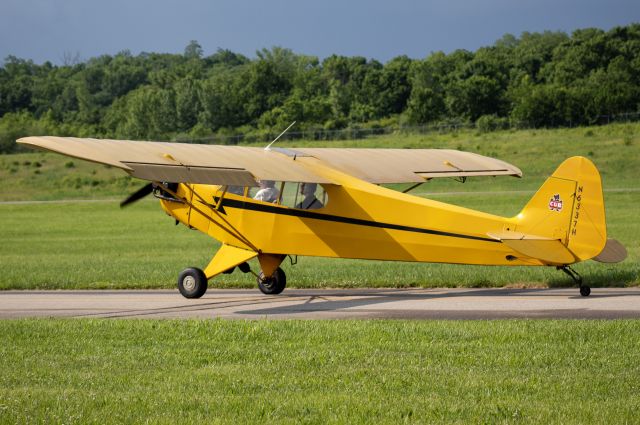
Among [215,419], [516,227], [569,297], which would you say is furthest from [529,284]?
[215,419]

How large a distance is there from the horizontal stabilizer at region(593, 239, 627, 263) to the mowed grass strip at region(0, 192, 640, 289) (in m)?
2.13

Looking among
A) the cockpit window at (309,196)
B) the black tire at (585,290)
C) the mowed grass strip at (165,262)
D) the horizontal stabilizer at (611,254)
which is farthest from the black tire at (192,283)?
the horizontal stabilizer at (611,254)

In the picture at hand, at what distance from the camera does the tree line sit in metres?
87.5

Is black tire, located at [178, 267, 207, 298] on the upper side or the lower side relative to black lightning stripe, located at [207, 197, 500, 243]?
lower

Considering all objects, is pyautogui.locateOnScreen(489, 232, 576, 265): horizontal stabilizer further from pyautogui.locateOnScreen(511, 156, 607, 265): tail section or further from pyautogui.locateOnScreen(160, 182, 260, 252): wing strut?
pyautogui.locateOnScreen(160, 182, 260, 252): wing strut

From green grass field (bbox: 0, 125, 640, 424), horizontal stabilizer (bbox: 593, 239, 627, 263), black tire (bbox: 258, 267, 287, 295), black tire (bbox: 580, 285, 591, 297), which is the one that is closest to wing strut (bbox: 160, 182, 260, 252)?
black tire (bbox: 258, 267, 287, 295)

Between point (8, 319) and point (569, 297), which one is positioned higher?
point (569, 297)

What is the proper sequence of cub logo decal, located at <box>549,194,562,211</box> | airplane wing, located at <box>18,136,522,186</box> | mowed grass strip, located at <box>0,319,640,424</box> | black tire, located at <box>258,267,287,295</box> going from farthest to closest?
black tire, located at <box>258,267,287,295</box> → cub logo decal, located at <box>549,194,562,211</box> → airplane wing, located at <box>18,136,522,186</box> → mowed grass strip, located at <box>0,319,640,424</box>

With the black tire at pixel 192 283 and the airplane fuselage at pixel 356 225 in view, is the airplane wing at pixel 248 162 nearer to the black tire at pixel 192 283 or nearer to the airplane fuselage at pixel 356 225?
the airplane fuselage at pixel 356 225

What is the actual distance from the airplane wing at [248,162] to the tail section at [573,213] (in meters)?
3.67

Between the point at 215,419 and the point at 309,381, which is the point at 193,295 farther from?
the point at 215,419

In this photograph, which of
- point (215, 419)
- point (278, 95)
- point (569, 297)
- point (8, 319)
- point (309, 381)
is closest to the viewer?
point (215, 419)

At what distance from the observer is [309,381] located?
9.90 m

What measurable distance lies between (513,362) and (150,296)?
894cm
